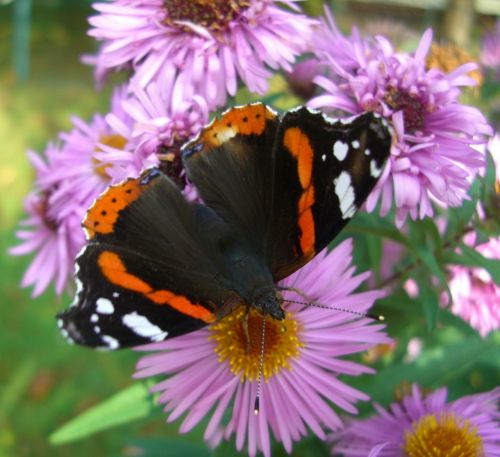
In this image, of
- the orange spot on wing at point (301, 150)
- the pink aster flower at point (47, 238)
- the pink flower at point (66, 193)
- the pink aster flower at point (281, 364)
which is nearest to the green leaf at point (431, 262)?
the pink aster flower at point (281, 364)

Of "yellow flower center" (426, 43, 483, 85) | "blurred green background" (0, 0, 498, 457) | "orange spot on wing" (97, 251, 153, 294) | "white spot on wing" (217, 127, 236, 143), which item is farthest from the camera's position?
"blurred green background" (0, 0, 498, 457)

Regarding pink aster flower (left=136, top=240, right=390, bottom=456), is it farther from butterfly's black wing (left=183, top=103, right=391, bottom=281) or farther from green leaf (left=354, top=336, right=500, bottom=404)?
green leaf (left=354, top=336, right=500, bottom=404)

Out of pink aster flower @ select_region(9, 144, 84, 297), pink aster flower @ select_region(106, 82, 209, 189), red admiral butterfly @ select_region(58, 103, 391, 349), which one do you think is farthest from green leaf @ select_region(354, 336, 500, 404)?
pink aster flower @ select_region(9, 144, 84, 297)

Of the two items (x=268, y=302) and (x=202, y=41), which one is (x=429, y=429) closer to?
(x=268, y=302)

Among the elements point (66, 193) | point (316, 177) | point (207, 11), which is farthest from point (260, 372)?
point (207, 11)

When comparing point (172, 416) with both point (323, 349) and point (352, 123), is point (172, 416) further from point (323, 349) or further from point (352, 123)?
point (352, 123)

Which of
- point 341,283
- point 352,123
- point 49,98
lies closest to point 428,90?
point 352,123
